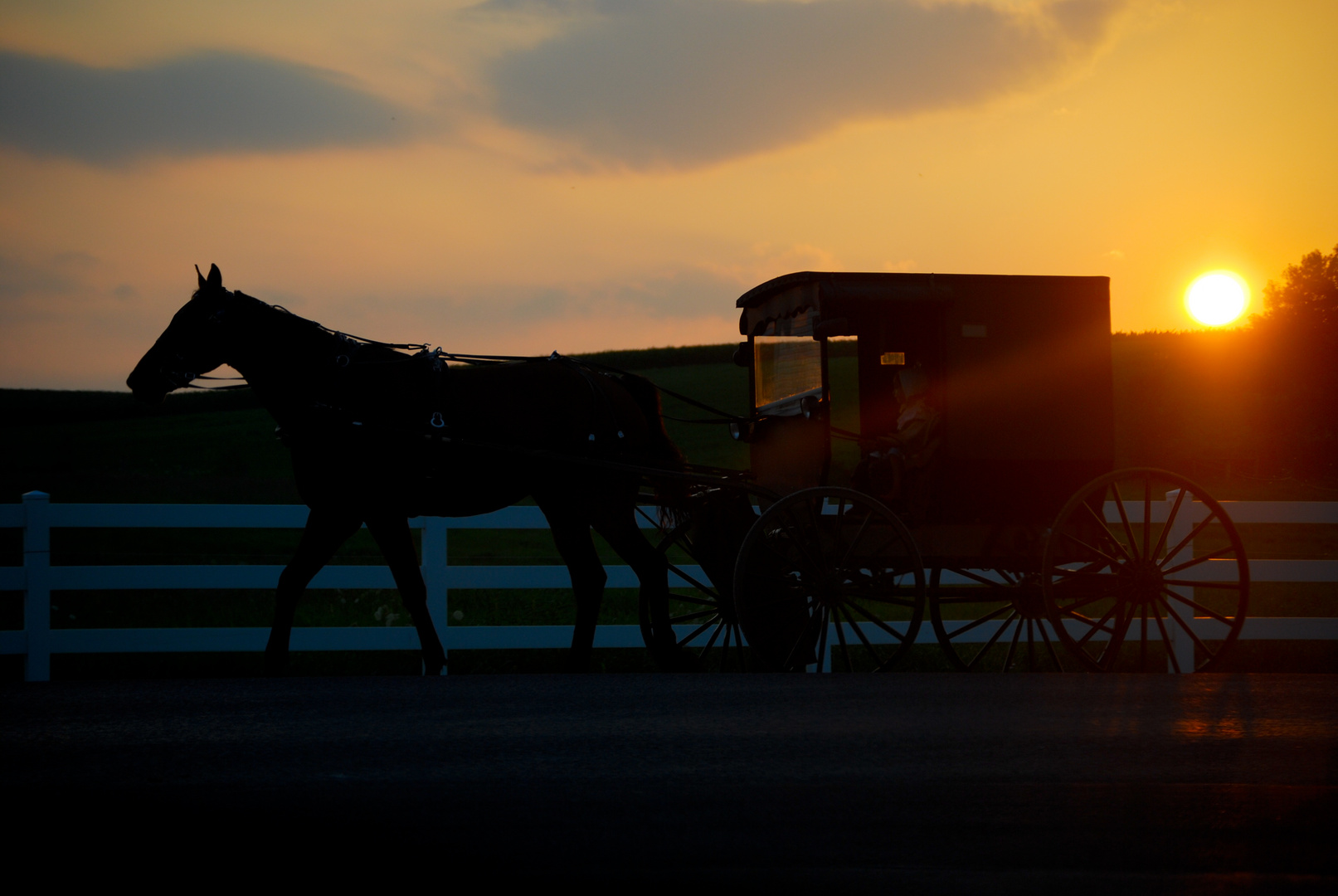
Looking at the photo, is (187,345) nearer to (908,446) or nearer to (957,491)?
(908,446)

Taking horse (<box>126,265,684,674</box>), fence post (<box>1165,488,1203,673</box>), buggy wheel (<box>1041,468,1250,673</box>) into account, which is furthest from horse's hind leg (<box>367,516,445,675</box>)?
fence post (<box>1165,488,1203,673</box>)

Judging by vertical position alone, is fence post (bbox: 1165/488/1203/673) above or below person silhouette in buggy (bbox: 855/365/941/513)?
below

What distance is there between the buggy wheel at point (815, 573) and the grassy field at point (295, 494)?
8.36 feet

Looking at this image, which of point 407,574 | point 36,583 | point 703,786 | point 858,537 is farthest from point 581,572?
point 703,786

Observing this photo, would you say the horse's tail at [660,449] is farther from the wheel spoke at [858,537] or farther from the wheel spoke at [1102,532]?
the wheel spoke at [1102,532]

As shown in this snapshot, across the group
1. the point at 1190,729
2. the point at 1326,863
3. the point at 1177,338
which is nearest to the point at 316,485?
the point at 1190,729

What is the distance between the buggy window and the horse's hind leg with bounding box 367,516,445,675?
8.92ft

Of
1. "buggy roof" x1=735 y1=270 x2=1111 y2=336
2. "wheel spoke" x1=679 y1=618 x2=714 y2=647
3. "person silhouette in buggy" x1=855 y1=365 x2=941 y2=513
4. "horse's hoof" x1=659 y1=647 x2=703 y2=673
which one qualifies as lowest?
"horse's hoof" x1=659 y1=647 x2=703 y2=673

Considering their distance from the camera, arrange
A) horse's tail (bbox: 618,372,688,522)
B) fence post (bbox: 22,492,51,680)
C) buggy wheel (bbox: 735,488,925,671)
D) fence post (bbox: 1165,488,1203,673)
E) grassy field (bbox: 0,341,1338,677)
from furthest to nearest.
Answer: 1. grassy field (bbox: 0,341,1338,677)
2. fence post (bbox: 1165,488,1203,673)
3. horse's tail (bbox: 618,372,688,522)
4. fence post (bbox: 22,492,51,680)
5. buggy wheel (bbox: 735,488,925,671)

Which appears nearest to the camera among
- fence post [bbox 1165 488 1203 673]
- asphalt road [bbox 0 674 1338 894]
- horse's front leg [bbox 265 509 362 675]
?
asphalt road [bbox 0 674 1338 894]

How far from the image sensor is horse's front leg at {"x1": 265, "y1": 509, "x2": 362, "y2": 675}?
6473 millimetres

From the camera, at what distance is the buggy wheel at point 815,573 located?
6352 millimetres

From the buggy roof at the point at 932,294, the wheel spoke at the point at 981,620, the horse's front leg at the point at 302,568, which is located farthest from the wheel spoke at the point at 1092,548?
the horse's front leg at the point at 302,568

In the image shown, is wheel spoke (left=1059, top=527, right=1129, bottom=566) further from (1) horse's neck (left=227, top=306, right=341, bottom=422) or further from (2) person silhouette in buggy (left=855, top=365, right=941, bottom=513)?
(1) horse's neck (left=227, top=306, right=341, bottom=422)
